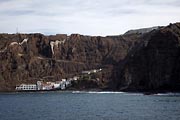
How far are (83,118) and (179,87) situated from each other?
124305mm

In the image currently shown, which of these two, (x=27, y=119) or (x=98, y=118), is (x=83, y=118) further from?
(x=27, y=119)

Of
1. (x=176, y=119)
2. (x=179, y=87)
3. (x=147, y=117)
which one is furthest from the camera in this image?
(x=179, y=87)

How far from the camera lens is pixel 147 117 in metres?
74.9

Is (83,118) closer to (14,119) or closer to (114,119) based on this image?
(114,119)

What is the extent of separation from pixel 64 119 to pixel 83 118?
3.72 meters

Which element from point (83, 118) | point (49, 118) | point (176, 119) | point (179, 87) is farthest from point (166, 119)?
point (179, 87)

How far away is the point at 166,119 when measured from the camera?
70.9m

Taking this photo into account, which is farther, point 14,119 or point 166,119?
point 14,119

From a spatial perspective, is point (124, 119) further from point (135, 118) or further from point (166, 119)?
point (166, 119)

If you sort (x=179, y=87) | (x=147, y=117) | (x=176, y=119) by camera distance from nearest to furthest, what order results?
(x=176, y=119)
(x=147, y=117)
(x=179, y=87)

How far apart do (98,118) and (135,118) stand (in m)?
6.04

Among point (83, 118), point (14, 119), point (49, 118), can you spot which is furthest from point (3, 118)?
point (83, 118)

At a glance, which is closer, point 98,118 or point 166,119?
point 166,119

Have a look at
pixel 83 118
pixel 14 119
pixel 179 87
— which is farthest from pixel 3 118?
pixel 179 87
